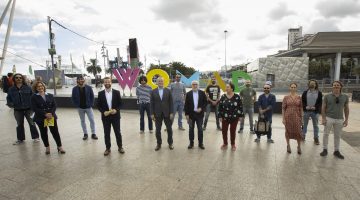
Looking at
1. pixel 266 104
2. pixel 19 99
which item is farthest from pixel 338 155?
pixel 19 99

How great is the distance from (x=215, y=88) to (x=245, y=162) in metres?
3.02

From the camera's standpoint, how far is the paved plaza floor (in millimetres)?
3615

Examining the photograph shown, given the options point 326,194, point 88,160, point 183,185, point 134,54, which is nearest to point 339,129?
point 326,194

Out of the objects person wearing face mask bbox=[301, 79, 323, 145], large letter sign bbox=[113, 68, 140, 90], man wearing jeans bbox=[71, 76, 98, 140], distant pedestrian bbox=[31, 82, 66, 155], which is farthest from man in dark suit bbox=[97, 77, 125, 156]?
large letter sign bbox=[113, 68, 140, 90]

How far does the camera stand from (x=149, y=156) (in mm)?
5281

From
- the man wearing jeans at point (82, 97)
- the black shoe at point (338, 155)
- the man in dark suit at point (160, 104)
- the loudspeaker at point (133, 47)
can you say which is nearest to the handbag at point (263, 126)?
the black shoe at point (338, 155)

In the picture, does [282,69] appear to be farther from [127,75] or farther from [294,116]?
[294,116]

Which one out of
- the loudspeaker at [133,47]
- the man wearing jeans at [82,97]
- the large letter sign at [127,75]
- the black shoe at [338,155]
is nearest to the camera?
the black shoe at [338,155]

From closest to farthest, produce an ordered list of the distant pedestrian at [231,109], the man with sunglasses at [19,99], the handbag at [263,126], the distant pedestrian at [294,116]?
the distant pedestrian at [294,116] → the distant pedestrian at [231,109] → the man with sunglasses at [19,99] → the handbag at [263,126]

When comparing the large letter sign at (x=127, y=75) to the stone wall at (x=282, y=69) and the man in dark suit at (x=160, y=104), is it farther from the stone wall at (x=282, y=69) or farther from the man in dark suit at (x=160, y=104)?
the stone wall at (x=282, y=69)

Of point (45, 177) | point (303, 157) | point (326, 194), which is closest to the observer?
point (326, 194)

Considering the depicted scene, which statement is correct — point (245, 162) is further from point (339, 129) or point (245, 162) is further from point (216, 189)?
point (339, 129)

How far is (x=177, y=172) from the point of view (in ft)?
14.4

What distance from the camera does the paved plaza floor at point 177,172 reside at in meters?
3.62
